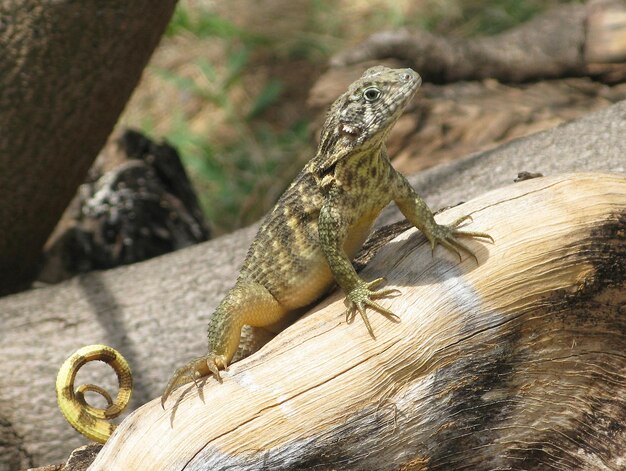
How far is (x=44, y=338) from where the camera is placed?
4.29 m

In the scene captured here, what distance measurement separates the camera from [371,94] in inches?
115

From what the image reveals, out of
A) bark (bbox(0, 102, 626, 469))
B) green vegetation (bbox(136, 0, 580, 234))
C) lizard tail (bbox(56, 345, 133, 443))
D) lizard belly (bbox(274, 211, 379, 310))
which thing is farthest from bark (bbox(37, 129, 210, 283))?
lizard belly (bbox(274, 211, 379, 310))

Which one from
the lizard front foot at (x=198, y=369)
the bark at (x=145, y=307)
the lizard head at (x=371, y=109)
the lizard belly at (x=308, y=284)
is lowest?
the bark at (x=145, y=307)

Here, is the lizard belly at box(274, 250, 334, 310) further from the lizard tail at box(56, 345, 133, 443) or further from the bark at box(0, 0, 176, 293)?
the bark at box(0, 0, 176, 293)

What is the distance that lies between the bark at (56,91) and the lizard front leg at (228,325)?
1865 millimetres

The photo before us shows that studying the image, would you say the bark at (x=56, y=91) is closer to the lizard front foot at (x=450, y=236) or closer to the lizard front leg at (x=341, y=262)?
the lizard front leg at (x=341, y=262)

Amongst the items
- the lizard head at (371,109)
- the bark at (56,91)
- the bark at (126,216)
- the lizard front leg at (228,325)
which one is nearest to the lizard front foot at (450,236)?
the lizard head at (371,109)

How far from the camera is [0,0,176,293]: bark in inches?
170

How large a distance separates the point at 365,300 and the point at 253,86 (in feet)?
17.0

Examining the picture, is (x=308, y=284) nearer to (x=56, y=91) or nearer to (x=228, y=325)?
(x=228, y=325)

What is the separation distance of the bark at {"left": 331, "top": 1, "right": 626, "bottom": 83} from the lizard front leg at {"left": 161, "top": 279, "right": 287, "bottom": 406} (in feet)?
10.7

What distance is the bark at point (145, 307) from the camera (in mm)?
4133

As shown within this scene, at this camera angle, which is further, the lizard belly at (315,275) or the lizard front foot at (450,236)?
the lizard belly at (315,275)

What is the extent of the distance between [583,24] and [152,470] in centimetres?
492
